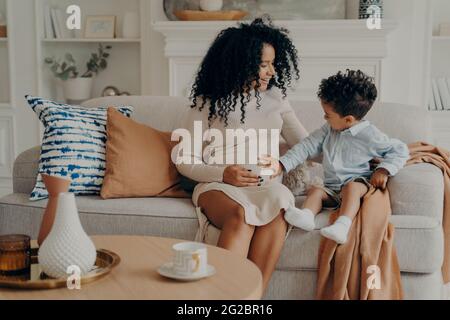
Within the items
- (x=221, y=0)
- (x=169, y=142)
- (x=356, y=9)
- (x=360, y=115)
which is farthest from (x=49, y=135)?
(x=356, y=9)

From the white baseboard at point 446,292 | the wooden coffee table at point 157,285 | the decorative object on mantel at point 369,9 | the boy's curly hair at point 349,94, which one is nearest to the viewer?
the wooden coffee table at point 157,285

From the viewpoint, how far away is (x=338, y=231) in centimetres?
195

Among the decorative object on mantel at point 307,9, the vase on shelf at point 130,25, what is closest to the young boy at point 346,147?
the decorative object on mantel at point 307,9

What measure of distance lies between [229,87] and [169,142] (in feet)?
1.05

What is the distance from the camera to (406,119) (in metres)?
2.55

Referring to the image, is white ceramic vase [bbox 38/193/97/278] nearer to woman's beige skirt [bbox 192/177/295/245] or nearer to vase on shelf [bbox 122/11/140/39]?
woman's beige skirt [bbox 192/177/295/245]

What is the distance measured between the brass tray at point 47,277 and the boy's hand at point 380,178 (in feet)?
3.14

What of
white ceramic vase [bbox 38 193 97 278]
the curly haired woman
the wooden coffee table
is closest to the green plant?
the curly haired woman

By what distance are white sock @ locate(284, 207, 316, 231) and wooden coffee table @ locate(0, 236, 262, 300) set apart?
16.6 inches

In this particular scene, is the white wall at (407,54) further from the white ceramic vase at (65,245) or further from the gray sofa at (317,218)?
the white ceramic vase at (65,245)

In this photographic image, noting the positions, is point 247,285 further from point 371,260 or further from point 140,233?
point 140,233

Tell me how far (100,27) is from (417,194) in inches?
112

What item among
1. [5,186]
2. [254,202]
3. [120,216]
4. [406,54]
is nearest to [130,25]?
[5,186]

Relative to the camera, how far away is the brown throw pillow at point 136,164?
2.37 metres
